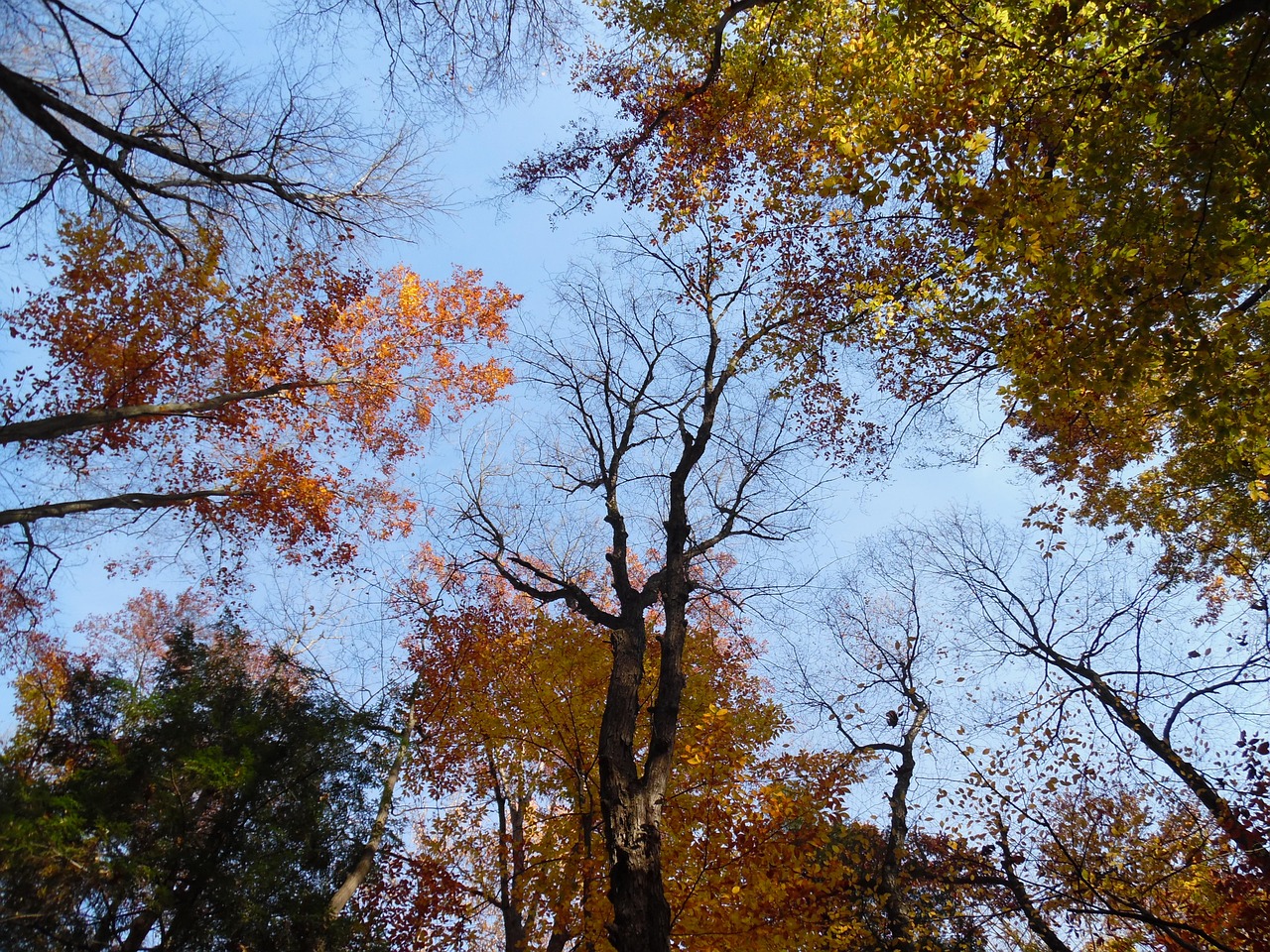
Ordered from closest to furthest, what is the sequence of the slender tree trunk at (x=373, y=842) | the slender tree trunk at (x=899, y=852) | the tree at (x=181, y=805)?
1. the tree at (x=181, y=805)
2. the slender tree trunk at (x=373, y=842)
3. the slender tree trunk at (x=899, y=852)

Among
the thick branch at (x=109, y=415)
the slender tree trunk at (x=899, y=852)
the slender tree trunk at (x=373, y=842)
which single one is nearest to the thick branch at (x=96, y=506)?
the thick branch at (x=109, y=415)

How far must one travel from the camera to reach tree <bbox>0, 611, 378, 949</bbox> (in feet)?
20.3

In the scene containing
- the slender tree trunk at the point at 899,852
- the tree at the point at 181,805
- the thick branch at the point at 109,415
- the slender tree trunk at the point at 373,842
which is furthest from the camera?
the slender tree trunk at the point at 899,852

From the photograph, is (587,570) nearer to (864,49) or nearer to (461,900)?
(461,900)

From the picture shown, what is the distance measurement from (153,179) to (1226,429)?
33.6 feet

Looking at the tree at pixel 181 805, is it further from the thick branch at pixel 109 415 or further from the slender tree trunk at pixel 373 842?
the thick branch at pixel 109 415

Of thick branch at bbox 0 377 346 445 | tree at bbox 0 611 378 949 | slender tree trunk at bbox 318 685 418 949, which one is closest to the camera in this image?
tree at bbox 0 611 378 949

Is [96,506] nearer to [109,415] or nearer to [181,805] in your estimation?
[109,415]

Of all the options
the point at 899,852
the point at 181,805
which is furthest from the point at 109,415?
the point at 899,852

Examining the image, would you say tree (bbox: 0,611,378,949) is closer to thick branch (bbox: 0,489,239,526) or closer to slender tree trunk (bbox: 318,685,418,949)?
slender tree trunk (bbox: 318,685,418,949)

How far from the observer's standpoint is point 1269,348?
470 cm

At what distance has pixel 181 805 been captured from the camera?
6.99m

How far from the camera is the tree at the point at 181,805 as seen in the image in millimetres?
6191

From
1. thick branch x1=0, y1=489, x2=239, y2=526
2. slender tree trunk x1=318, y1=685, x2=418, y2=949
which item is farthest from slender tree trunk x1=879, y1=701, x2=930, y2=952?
thick branch x1=0, y1=489, x2=239, y2=526
